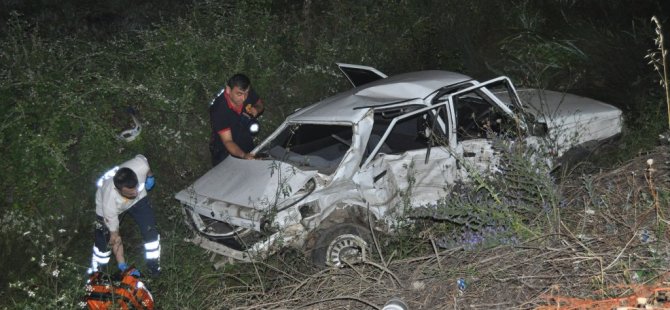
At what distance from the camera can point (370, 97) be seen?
7066 mm

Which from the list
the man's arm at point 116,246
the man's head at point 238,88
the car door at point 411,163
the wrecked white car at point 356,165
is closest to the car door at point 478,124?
the wrecked white car at point 356,165

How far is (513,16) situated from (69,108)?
23.5 ft

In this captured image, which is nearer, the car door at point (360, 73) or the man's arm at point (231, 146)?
the man's arm at point (231, 146)

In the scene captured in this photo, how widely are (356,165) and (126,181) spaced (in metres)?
2.00

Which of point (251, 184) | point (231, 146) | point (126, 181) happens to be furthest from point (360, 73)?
point (126, 181)

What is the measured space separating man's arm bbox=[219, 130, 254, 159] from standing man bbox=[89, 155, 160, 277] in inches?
32.1

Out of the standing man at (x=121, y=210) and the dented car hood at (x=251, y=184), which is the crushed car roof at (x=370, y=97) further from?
the standing man at (x=121, y=210)

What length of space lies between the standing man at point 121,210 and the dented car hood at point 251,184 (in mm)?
366

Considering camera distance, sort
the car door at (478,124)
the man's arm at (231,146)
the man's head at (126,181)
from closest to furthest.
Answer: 1. the man's head at (126,181)
2. the car door at (478,124)
3. the man's arm at (231,146)

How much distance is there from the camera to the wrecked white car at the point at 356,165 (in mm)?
6324

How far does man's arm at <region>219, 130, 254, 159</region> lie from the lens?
7020 mm

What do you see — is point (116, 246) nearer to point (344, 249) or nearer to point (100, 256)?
point (100, 256)

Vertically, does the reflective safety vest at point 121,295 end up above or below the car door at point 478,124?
below

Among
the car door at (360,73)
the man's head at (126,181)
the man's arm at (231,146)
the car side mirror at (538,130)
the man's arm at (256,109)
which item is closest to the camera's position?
the man's head at (126,181)
